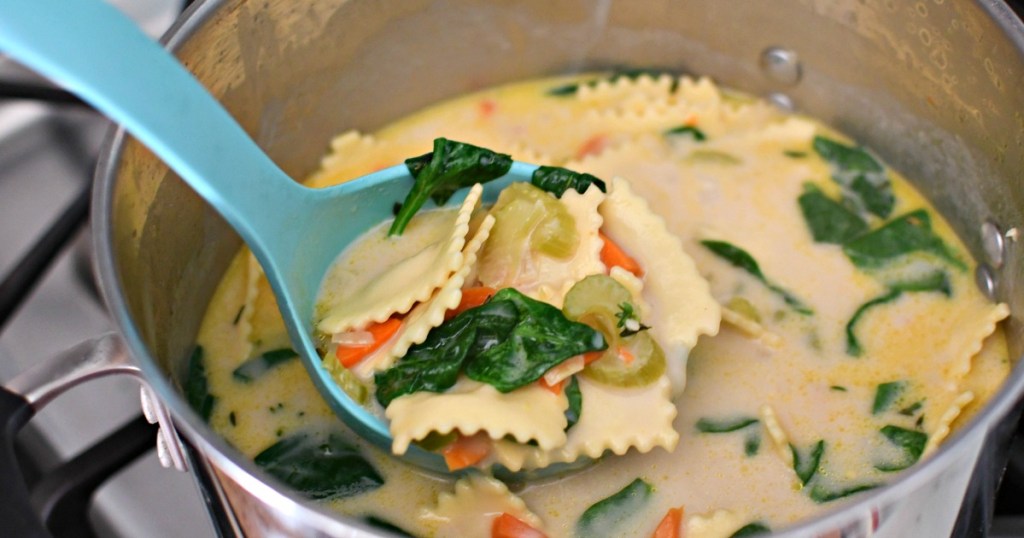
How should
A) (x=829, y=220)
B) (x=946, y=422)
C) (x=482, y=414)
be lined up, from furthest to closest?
1. (x=829, y=220)
2. (x=946, y=422)
3. (x=482, y=414)

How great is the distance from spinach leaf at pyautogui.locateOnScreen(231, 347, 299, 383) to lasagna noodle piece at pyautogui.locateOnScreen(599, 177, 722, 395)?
0.65m

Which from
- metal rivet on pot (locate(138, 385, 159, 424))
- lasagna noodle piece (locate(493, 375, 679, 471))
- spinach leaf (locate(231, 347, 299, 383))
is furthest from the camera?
spinach leaf (locate(231, 347, 299, 383))

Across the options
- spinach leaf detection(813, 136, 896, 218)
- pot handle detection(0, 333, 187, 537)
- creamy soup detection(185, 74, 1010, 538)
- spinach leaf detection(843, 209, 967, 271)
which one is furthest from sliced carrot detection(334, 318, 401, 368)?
spinach leaf detection(813, 136, 896, 218)

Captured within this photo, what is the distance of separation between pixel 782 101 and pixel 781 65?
11 centimetres

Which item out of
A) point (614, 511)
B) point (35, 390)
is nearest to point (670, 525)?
point (614, 511)

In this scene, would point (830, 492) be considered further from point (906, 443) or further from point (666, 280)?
point (666, 280)

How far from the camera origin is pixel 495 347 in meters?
1.60

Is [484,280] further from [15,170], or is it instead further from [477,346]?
[15,170]

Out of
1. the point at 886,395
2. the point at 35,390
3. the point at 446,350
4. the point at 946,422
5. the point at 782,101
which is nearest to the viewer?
the point at 35,390

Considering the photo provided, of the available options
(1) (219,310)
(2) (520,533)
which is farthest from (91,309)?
(2) (520,533)

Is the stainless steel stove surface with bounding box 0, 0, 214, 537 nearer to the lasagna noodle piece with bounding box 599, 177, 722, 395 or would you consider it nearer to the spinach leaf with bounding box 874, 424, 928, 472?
the lasagna noodle piece with bounding box 599, 177, 722, 395

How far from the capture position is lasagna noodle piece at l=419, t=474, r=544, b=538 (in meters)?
1.62

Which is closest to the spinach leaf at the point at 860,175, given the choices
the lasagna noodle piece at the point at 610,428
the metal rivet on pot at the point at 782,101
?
the metal rivet on pot at the point at 782,101

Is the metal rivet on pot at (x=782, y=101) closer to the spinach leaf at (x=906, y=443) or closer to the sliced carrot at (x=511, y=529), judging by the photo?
the spinach leaf at (x=906, y=443)
